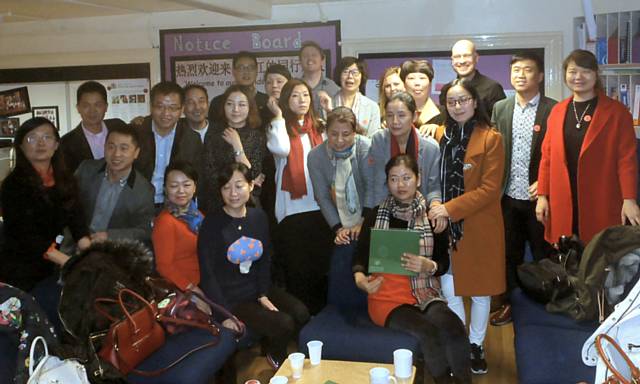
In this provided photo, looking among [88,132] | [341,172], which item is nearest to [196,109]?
[88,132]

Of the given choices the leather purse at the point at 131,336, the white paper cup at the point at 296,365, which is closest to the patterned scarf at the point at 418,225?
the white paper cup at the point at 296,365

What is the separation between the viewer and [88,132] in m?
4.20

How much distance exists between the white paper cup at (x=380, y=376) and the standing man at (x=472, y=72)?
2.05 metres

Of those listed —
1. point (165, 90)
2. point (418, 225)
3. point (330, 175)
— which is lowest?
point (418, 225)

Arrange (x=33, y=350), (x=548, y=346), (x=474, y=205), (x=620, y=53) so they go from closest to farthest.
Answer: (x=33, y=350), (x=548, y=346), (x=474, y=205), (x=620, y=53)

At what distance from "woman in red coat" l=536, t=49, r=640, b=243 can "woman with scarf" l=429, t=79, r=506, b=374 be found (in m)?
0.41

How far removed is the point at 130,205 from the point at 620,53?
11.0 feet

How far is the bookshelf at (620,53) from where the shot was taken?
165 inches

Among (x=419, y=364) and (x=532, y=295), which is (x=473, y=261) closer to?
(x=532, y=295)

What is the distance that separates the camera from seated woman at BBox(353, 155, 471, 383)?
297cm

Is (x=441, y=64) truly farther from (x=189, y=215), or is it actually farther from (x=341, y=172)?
(x=189, y=215)

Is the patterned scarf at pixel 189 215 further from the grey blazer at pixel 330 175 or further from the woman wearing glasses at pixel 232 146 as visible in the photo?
the grey blazer at pixel 330 175

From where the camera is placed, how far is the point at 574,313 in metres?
3.03

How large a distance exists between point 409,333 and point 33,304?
1.68m
